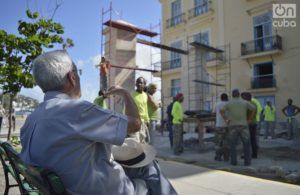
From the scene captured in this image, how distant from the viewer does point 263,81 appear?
71.9ft

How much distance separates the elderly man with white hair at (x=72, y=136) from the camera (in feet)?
5.80

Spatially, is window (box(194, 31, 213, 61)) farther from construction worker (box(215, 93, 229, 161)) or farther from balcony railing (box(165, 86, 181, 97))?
construction worker (box(215, 93, 229, 161))

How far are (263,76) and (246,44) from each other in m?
2.45

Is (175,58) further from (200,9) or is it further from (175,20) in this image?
(200,9)

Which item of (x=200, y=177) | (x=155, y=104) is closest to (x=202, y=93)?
(x=155, y=104)

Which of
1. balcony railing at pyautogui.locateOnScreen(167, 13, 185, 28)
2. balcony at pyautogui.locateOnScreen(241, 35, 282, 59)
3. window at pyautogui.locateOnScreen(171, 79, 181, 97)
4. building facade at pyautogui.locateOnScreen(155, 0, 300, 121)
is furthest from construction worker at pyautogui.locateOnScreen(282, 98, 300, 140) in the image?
balcony railing at pyautogui.locateOnScreen(167, 13, 185, 28)

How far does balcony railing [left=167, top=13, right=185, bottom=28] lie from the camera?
27822mm

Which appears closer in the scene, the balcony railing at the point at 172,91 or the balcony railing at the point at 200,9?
the balcony railing at the point at 200,9

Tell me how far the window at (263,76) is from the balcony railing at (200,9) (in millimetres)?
5792

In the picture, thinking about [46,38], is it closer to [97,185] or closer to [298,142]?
[97,185]

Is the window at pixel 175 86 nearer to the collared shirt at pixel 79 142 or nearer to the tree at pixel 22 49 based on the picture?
the tree at pixel 22 49

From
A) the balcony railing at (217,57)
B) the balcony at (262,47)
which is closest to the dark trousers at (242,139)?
the balcony at (262,47)

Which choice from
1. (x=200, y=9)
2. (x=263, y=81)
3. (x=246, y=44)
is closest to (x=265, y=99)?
(x=263, y=81)

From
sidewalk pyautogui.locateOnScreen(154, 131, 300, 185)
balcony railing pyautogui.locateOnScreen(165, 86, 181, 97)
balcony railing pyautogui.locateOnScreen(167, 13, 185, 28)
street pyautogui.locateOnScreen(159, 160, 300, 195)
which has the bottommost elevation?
sidewalk pyautogui.locateOnScreen(154, 131, 300, 185)
